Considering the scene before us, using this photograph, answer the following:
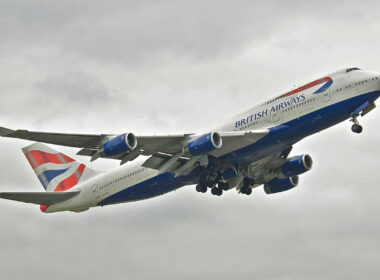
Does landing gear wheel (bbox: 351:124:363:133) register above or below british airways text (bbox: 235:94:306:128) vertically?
below

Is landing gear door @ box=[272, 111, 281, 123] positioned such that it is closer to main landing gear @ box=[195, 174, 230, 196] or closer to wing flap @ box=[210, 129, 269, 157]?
wing flap @ box=[210, 129, 269, 157]

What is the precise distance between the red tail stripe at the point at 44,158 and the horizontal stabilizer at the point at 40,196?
5.06m

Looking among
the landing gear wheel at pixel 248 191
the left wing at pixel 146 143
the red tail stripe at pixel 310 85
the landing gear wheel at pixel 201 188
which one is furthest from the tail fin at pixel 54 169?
the red tail stripe at pixel 310 85

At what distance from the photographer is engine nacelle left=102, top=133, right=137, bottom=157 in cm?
4312

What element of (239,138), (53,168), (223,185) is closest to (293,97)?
(239,138)

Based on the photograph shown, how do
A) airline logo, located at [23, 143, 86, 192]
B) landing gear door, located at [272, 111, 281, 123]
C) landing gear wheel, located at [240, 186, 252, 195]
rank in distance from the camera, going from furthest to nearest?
airline logo, located at [23, 143, 86, 192] < landing gear wheel, located at [240, 186, 252, 195] < landing gear door, located at [272, 111, 281, 123]

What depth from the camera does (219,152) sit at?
4850cm

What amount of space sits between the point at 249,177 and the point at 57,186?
1640 cm

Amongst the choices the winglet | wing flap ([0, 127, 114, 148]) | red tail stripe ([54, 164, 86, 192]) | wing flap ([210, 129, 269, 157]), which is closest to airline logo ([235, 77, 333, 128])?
wing flap ([210, 129, 269, 157])

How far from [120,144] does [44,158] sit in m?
18.3

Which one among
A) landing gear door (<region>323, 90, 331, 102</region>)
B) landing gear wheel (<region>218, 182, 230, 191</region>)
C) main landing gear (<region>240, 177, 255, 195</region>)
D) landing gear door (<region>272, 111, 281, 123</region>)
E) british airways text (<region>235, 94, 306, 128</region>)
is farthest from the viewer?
main landing gear (<region>240, 177, 255, 195</region>)

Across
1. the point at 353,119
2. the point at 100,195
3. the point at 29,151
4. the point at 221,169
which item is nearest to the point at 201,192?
the point at 221,169

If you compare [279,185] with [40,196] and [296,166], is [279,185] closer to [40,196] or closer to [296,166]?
[296,166]

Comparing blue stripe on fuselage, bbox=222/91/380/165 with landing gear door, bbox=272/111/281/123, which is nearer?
blue stripe on fuselage, bbox=222/91/380/165
